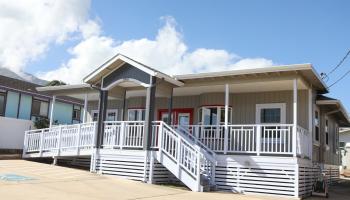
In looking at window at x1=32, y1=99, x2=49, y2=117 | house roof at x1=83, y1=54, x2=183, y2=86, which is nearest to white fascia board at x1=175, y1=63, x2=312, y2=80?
house roof at x1=83, y1=54, x2=183, y2=86

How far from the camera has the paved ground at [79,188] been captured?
970 centimetres

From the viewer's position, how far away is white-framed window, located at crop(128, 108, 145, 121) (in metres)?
19.3

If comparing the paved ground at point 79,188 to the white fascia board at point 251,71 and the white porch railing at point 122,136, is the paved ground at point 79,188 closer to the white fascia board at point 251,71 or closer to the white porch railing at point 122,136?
the white porch railing at point 122,136

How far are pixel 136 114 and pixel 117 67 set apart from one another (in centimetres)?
467

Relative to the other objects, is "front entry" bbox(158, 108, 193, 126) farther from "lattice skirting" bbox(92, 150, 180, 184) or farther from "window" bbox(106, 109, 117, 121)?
"lattice skirting" bbox(92, 150, 180, 184)

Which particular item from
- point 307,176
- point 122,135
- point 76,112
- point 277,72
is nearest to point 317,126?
point 307,176

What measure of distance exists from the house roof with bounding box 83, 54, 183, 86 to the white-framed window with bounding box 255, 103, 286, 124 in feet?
11.0

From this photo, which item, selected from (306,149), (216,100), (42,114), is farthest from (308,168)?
(42,114)

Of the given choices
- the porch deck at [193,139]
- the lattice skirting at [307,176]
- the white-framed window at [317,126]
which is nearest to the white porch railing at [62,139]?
the porch deck at [193,139]

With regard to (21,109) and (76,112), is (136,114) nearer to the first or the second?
(21,109)

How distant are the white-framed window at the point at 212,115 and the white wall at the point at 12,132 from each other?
1028cm

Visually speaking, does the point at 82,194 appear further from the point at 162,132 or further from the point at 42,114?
the point at 42,114

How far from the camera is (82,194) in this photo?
33.0ft

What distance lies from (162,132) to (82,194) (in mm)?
4276
